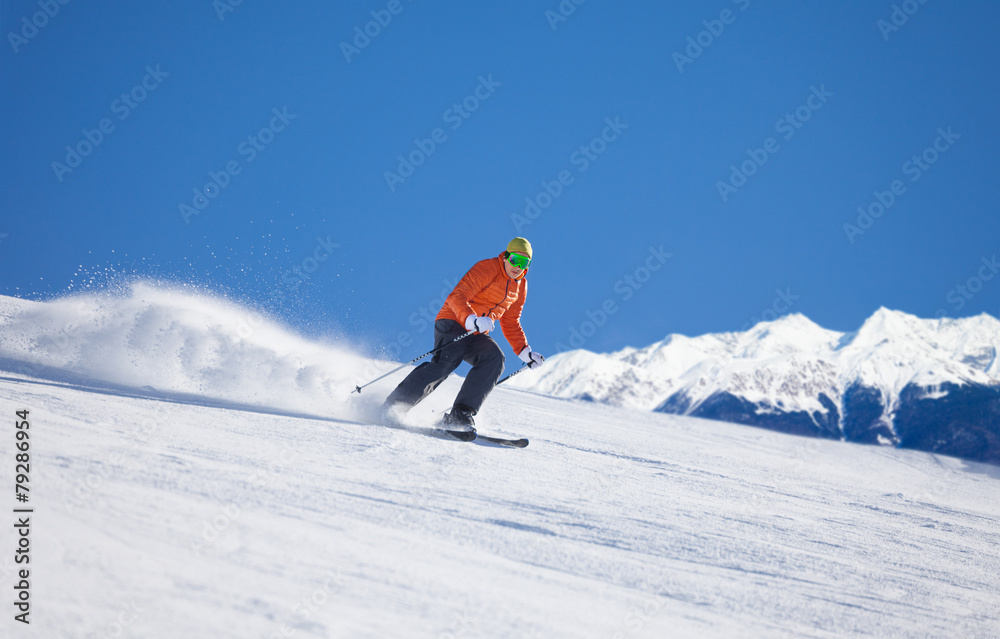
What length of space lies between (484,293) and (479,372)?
0.87m

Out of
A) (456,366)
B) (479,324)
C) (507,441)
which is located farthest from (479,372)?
(507,441)

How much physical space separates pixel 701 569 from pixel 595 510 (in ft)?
2.76

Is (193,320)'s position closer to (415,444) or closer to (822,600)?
(415,444)

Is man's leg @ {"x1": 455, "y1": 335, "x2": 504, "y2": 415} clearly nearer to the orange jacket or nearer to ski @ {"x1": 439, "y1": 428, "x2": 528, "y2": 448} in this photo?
the orange jacket

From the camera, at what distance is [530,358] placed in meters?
7.31

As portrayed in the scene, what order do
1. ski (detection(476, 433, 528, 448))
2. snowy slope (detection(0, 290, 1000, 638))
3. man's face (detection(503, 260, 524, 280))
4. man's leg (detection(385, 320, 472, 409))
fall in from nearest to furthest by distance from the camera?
snowy slope (detection(0, 290, 1000, 638)) < ski (detection(476, 433, 528, 448)) < man's leg (detection(385, 320, 472, 409)) < man's face (detection(503, 260, 524, 280))

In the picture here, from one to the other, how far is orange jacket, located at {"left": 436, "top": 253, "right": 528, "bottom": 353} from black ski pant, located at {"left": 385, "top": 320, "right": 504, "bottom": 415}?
0.72 feet

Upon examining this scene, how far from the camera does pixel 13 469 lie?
2549 millimetres

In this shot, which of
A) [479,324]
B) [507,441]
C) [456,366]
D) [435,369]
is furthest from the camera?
[456,366]

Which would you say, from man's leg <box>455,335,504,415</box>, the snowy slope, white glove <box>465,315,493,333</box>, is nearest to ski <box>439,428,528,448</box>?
the snowy slope

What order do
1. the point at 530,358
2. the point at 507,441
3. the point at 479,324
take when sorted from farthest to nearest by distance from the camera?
the point at 530,358 < the point at 479,324 < the point at 507,441

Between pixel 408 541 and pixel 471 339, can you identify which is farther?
pixel 471 339

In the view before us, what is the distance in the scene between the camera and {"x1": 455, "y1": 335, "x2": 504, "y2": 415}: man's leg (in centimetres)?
659

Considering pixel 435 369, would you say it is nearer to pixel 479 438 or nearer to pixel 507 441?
pixel 479 438
